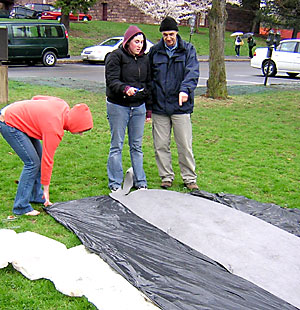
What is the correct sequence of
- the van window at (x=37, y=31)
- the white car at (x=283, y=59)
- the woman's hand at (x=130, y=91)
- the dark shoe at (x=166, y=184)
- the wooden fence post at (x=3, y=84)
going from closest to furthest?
1. the woman's hand at (x=130, y=91)
2. the dark shoe at (x=166, y=184)
3. the wooden fence post at (x=3, y=84)
4. the white car at (x=283, y=59)
5. the van window at (x=37, y=31)

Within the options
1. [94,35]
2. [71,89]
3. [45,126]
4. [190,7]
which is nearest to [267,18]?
[190,7]

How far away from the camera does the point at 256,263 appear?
3.44m

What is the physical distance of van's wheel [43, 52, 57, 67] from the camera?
Result: 1831 centimetres

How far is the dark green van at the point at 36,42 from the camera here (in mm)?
17500

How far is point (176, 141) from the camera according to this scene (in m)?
5.18

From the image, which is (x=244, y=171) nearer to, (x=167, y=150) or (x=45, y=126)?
(x=167, y=150)

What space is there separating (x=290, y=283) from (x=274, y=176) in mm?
2766

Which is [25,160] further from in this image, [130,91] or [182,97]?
[182,97]

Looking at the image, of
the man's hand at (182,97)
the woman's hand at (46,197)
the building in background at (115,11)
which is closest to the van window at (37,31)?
the man's hand at (182,97)

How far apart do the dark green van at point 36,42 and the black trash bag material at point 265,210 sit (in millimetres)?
14411

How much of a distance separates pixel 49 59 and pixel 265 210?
15.4 metres

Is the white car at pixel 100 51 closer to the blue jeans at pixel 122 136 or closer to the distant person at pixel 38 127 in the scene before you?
the blue jeans at pixel 122 136

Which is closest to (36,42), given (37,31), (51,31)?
(37,31)

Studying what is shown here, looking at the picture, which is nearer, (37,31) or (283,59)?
(283,59)
